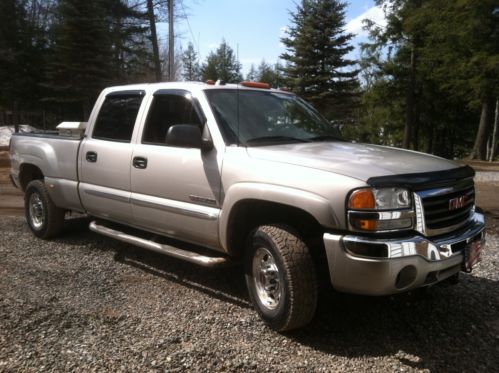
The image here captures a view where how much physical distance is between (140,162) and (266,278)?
1747 mm

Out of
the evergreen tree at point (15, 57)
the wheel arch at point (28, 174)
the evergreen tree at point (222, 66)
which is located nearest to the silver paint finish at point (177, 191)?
the wheel arch at point (28, 174)

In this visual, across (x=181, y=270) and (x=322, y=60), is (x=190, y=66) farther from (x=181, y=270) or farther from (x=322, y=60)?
(x=181, y=270)

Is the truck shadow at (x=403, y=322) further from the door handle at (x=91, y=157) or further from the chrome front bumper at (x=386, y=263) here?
the door handle at (x=91, y=157)

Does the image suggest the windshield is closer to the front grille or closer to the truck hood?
the truck hood

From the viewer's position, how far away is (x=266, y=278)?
147 inches

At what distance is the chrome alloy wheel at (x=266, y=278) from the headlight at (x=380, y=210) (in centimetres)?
82

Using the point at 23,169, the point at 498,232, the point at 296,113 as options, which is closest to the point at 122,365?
the point at 296,113

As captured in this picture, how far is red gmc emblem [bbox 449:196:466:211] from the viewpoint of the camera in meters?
3.41

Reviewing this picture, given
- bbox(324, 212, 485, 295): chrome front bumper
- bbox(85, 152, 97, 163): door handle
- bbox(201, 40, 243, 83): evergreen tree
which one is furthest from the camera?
bbox(201, 40, 243, 83): evergreen tree

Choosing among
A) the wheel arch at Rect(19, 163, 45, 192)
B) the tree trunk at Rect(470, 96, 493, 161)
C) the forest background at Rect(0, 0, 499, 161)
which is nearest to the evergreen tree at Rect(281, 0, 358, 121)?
the forest background at Rect(0, 0, 499, 161)

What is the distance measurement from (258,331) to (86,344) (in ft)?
4.08

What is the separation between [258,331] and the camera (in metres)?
3.65

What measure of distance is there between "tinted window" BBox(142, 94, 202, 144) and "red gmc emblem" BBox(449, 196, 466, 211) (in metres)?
2.29

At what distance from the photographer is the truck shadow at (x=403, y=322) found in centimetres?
331
